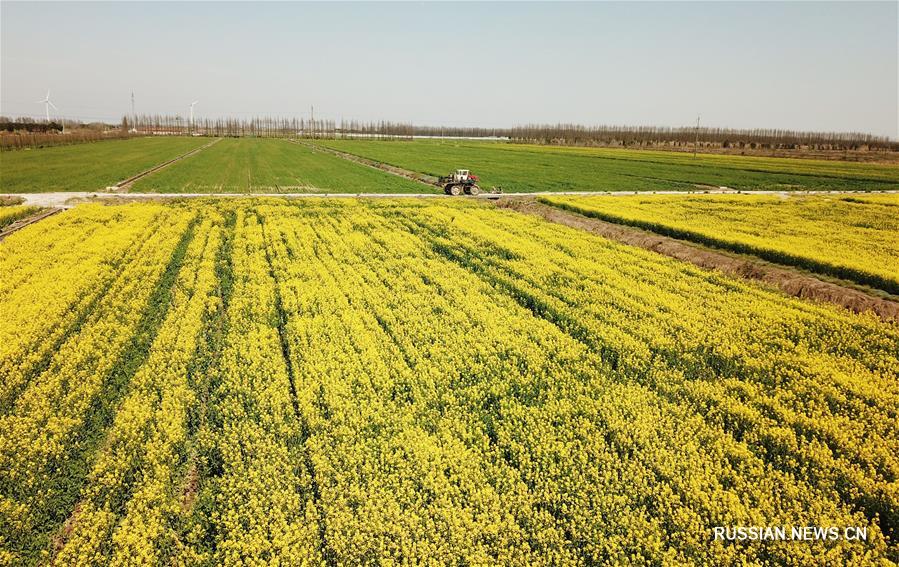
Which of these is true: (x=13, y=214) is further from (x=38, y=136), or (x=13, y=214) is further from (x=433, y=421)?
(x=38, y=136)

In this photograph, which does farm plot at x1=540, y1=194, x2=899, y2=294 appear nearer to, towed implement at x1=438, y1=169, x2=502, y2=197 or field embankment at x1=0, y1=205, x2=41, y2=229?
towed implement at x1=438, y1=169, x2=502, y2=197

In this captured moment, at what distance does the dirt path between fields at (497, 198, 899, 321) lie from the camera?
1591 centimetres

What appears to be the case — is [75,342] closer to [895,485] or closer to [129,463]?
[129,463]

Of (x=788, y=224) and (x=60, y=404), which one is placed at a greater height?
(x=788, y=224)

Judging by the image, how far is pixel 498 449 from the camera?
805 cm

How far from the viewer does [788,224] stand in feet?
89.7

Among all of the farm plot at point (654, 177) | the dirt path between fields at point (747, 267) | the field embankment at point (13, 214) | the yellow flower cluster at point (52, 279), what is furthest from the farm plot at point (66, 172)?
the dirt path between fields at point (747, 267)

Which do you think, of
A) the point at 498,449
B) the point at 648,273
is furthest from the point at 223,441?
the point at 648,273

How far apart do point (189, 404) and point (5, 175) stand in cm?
4952

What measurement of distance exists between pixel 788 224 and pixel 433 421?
27439 millimetres

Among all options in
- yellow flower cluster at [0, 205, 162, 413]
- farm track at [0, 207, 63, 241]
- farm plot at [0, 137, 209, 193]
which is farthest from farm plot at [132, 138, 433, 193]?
yellow flower cluster at [0, 205, 162, 413]

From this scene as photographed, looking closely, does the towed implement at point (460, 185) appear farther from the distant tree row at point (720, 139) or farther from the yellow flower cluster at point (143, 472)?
the distant tree row at point (720, 139)

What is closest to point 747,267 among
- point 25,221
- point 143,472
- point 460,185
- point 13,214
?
point 143,472

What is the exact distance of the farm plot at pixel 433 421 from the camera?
6.50m
